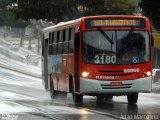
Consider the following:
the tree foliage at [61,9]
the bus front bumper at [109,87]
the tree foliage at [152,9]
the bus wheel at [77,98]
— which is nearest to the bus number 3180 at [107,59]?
the bus front bumper at [109,87]

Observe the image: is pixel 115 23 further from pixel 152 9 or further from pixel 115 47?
pixel 152 9

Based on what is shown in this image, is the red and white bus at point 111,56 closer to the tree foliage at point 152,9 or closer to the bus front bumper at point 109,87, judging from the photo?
the bus front bumper at point 109,87

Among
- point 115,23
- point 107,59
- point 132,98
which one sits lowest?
point 132,98

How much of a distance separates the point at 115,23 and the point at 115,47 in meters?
0.92

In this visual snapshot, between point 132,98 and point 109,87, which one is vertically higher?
point 109,87

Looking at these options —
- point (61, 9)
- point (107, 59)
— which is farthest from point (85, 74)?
point (61, 9)

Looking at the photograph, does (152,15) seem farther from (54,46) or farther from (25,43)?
(25,43)

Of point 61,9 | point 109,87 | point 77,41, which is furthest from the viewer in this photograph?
point 61,9

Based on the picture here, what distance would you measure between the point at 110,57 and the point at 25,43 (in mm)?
86995

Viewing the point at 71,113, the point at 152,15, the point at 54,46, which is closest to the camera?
the point at 71,113

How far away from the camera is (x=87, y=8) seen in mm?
64375

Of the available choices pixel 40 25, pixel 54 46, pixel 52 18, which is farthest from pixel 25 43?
pixel 54 46

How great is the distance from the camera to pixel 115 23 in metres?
21.0

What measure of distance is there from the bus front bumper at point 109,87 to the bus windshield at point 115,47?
27.6 inches
